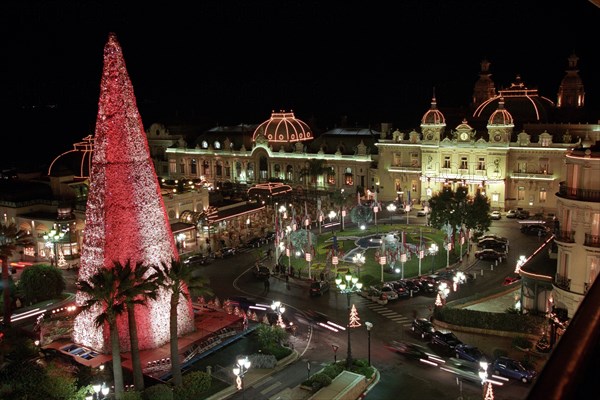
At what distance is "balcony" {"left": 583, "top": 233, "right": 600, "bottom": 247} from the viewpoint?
104 ft

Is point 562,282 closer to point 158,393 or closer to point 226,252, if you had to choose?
point 158,393

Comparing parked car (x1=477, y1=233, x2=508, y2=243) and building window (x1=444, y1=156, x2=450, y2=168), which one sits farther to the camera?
building window (x1=444, y1=156, x2=450, y2=168)

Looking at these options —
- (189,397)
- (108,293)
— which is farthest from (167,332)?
(108,293)

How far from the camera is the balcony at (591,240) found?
104 feet

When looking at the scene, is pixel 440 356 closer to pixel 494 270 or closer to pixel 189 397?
pixel 189 397

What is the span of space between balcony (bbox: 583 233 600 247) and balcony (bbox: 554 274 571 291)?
7.50 ft

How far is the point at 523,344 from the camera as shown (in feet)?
103

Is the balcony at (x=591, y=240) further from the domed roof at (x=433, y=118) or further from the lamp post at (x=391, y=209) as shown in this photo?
the domed roof at (x=433, y=118)

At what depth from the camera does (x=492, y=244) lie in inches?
2084

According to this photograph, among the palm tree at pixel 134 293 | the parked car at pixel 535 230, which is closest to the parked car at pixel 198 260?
the palm tree at pixel 134 293

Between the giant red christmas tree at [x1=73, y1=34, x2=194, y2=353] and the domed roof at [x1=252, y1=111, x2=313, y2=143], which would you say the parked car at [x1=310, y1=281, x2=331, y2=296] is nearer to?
the giant red christmas tree at [x1=73, y1=34, x2=194, y2=353]

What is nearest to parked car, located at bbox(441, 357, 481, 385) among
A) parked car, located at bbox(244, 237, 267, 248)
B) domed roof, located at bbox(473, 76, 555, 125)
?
parked car, located at bbox(244, 237, 267, 248)

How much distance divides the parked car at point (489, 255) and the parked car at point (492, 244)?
211 centimetres

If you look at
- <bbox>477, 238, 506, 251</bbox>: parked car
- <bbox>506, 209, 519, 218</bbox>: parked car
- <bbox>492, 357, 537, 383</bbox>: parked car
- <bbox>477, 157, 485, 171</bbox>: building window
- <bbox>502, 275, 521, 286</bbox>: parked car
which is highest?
<bbox>477, 157, 485, 171</bbox>: building window
